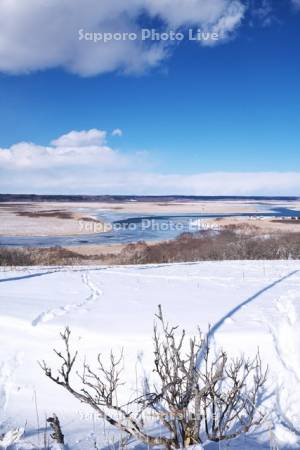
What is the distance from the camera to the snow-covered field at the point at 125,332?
5.02 metres

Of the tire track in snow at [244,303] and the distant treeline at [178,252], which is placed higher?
the tire track in snow at [244,303]

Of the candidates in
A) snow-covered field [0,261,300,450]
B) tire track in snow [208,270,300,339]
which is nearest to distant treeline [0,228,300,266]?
tire track in snow [208,270,300,339]

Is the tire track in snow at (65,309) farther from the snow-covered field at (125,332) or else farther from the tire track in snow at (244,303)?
the tire track in snow at (244,303)

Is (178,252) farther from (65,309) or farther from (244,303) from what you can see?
(65,309)

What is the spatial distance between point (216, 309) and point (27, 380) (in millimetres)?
3862

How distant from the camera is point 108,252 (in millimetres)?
24062

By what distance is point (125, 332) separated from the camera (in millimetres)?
6473

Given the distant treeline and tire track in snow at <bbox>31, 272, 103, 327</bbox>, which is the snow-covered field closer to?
tire track in snow at <bbox>31, 272, 103, 327</bbox>

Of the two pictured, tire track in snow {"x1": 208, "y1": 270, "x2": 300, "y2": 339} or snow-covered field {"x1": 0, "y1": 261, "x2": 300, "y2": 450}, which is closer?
snow-covered field {"x1": 0, "y1": 261, "x2": 300, "y2": 450}

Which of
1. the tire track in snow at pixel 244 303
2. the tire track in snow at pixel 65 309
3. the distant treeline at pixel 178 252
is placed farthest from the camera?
the distant treeline at pixel 178 252

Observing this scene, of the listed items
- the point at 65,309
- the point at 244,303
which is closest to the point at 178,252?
the point at 244,303

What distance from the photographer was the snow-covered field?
198 inches

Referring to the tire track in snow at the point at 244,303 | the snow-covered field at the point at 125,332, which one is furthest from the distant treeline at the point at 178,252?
the snow-covered field at the point at 125,332

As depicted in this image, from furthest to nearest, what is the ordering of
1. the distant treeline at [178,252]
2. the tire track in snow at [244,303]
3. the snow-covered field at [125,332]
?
the distant treeline at [178,252] → the tire track in snow at [244,303] → the snow-covered field at [125,332]
